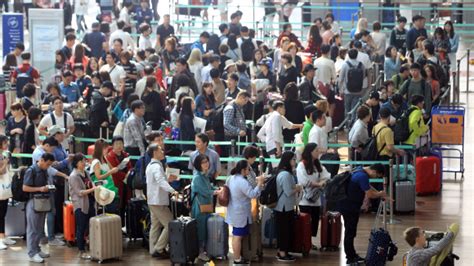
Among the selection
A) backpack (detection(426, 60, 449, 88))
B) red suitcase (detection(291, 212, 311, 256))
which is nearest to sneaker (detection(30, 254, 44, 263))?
red suitcase (detection(291, 212, 311, 256))

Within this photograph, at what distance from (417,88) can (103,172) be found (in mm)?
7120

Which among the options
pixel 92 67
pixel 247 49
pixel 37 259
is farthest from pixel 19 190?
pixel 247 49

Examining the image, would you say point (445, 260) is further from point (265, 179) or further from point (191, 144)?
point (191, 144)

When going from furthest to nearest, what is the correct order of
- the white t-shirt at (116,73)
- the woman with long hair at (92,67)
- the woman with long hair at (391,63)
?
the woman with long hair at (391,63), the woman with long hair at (92,67), the white t-shirt at (116,73)

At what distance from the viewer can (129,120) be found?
18.9 m

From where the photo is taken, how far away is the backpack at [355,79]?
2322 centimetres

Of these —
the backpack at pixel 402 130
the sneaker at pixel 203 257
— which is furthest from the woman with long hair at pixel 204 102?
the sneaker at pixel 203 257

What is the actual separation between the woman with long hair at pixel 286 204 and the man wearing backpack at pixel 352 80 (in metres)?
6.97

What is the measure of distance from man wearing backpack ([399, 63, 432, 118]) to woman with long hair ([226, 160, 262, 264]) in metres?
6.72

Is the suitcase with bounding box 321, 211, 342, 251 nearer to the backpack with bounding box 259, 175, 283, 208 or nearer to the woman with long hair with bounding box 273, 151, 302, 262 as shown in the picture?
the woman with long hair with bounding box 273, 151, 302, 262

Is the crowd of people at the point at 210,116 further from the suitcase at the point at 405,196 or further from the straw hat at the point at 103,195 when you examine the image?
the suitcase at the point at 405,196

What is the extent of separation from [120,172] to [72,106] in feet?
14.0

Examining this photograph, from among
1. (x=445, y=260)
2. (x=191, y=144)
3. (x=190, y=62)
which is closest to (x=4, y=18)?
A: (x=190, y=62)

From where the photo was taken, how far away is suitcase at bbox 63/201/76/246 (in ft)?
55.8
